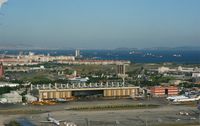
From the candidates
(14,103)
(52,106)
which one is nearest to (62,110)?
(52,106)

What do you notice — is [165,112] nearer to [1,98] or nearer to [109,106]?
[109,106]

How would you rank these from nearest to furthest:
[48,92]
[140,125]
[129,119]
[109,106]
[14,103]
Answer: [140,125]
[129,119]
[109,106]
[14,103]
[48,92]

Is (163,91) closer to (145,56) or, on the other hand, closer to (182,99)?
(182,99)

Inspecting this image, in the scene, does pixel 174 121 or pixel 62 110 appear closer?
pixel 174 121

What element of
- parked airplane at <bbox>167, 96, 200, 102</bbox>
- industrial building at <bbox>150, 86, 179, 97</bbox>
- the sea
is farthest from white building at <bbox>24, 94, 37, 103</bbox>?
the sea

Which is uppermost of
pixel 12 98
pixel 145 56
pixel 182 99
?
pixel 12 98

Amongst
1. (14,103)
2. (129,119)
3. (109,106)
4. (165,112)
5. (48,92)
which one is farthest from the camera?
(48,92)

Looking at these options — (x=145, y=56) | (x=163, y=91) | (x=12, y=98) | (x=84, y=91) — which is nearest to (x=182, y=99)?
(x=163, y=91)

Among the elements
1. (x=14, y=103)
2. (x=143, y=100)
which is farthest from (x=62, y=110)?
(x=143, y=100)

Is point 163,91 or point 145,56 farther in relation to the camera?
point 145,56
